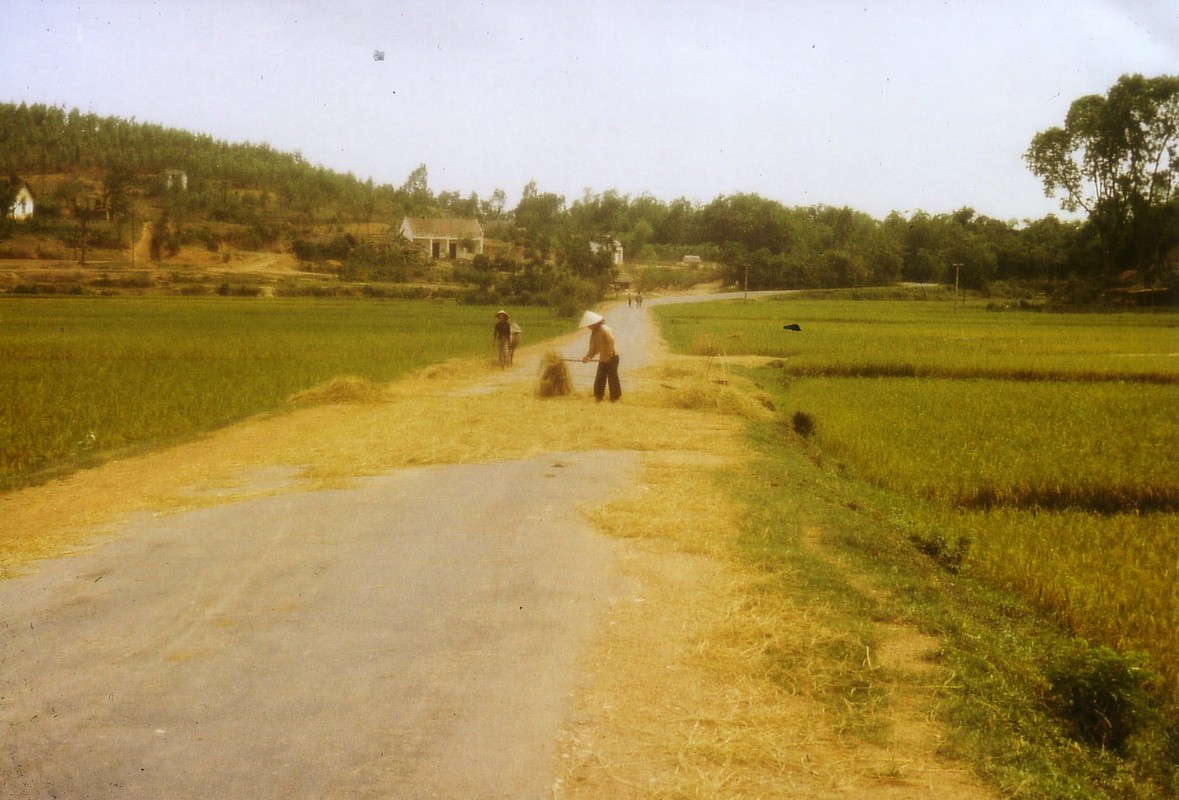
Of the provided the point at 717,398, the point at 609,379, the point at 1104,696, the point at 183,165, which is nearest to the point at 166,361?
the point at 609,379

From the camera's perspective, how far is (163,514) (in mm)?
7996

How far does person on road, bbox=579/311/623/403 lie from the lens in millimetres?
14695

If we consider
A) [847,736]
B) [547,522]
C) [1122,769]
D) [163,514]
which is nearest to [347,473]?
[163,514]

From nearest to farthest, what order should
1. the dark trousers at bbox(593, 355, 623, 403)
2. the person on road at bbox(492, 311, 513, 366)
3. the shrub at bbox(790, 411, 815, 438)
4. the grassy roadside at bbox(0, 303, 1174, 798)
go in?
the grassy roadside at bbox(0, 303, 1174, 798) < the shrub at bbox(790, 411, 815, 438) < the dark trousers at bbox(593, 355, 623, 403) < the person on road at bbox(492, 311, 513, 366)

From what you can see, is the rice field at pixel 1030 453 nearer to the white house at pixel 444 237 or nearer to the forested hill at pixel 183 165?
A: the forested hill at pixel 183 165

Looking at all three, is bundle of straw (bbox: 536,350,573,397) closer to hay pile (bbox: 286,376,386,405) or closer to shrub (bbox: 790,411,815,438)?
hay pile (bbox: 286,376,386,405)

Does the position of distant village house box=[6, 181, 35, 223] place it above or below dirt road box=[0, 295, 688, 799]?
above

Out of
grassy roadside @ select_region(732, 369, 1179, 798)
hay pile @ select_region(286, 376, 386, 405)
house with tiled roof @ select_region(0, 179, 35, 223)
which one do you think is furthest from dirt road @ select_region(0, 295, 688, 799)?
house with tiled roof @ select_region(0, 179, 35, 223)

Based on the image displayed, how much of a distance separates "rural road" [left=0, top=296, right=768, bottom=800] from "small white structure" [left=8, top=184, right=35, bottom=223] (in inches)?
1509

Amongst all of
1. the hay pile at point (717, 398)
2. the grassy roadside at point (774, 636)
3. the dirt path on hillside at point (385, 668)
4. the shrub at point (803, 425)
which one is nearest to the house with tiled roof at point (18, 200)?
the hay pile at point (717, 398)

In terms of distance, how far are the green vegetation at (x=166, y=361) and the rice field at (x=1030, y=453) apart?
8.55 meters

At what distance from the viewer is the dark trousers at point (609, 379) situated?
1517 cm

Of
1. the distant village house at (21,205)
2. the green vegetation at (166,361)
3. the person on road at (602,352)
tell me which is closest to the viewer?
the green vegetation at (166,361)

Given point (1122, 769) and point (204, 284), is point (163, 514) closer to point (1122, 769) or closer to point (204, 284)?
point (1122, 769)
